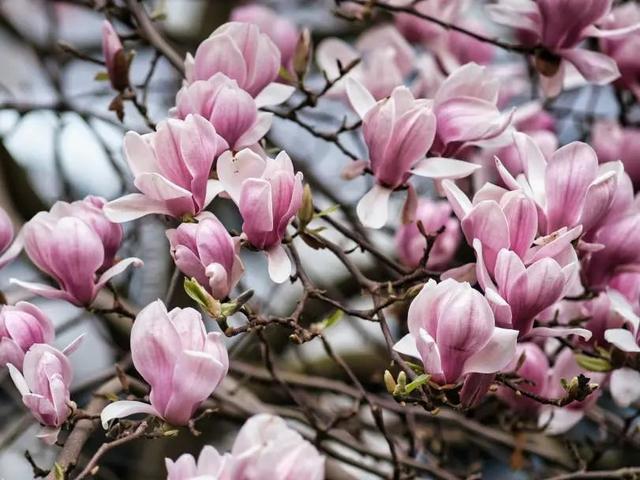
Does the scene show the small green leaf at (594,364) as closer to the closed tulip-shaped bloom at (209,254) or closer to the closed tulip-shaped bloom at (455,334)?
the closed tulip-shaped bloom at (455,334)

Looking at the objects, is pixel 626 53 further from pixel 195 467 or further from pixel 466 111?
pixel 195 467

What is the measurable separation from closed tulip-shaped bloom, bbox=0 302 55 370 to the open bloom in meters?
0.23

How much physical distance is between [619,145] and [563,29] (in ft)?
1.57

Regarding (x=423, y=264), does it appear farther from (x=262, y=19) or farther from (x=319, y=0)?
(x=319, y=0)

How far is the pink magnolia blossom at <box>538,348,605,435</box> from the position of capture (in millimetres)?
1015

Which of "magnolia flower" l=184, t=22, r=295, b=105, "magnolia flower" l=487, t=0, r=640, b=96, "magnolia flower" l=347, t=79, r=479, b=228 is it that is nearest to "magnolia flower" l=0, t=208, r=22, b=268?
"magnolia flower" l=184, t=22, r=295, b=105

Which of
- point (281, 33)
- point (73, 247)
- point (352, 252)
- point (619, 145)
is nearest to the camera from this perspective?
point (73, 247)

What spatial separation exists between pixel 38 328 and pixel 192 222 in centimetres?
15

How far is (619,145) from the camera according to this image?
143 cm

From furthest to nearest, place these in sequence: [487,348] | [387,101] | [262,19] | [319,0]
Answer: [319,0] → [262,19] → [387,101] → [487,348]

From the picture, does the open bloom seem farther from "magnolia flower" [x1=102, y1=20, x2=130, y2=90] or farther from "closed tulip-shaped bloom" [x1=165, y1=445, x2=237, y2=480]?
"magnolia flower" [x1=102, y1=20, x2=130, y2=90]

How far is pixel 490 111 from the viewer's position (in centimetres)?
86

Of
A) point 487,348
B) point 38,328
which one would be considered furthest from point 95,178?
point 487,348

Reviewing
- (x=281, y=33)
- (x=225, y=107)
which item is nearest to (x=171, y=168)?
(x=225, y=107)
